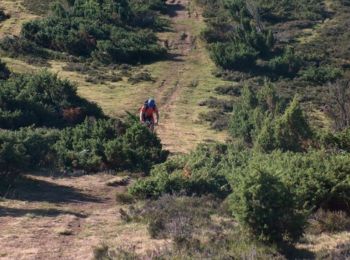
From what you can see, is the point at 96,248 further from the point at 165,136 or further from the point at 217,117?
the point at 217,117

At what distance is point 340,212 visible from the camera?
10.3 metres

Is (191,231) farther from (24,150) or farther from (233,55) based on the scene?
(233,55)

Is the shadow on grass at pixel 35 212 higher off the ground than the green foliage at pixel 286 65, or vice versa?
the shadow on grass at pixel 35 212

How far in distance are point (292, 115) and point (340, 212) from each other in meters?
8.27

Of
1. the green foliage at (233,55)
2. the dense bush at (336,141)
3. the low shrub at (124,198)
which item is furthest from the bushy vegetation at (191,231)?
the green foliage at (233,55)

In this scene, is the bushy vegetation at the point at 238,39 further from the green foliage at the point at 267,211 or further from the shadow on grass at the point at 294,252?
the shadow on grass at the point at 294,252

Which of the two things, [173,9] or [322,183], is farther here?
[173,9]

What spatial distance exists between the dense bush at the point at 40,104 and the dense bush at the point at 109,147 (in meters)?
3.86

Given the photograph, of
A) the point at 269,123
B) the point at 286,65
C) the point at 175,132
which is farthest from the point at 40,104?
the point at 286,65

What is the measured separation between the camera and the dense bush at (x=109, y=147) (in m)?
16.1

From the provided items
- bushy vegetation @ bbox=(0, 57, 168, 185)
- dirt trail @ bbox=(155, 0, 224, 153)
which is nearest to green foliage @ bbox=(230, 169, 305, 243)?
bushy vegetation @ bbox=(0, 57, 168, 185)

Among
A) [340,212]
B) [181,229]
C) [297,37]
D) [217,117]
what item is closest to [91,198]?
[181,229]

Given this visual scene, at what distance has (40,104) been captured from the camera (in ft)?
77.7

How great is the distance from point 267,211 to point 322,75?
3366 centimetres
